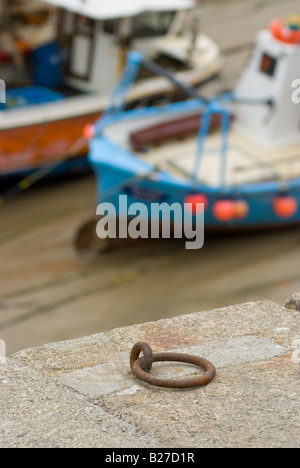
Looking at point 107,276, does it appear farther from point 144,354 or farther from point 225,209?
point 144,354

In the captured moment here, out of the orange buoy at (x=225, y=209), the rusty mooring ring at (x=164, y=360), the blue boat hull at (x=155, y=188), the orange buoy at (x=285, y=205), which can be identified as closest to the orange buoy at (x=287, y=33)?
the blue boat hull at (x=155, y=188)

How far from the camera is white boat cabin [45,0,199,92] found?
12422 mm

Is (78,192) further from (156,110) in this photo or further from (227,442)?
(227,442)

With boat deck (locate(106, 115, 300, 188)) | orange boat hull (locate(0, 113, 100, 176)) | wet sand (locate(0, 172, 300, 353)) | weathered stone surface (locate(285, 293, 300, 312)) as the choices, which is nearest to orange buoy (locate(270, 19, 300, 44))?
boat deck (locate(106, 115, 300, 188))

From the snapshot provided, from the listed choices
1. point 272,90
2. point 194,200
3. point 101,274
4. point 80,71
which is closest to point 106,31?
point 80,71

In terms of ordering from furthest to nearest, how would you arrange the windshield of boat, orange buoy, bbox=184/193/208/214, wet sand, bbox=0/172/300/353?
the windshield of boat
orange buoy, bbox=184/193/208/214
wet sand, bbox=0/172/300/353

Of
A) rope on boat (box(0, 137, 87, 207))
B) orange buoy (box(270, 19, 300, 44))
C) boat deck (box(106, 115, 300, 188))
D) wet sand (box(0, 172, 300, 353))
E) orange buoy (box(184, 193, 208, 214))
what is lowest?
wet sand (box(0, 172, 300, 353))

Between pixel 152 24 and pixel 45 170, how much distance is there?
9.11 feet

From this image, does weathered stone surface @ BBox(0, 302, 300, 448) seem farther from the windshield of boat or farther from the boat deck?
the windshield of boat

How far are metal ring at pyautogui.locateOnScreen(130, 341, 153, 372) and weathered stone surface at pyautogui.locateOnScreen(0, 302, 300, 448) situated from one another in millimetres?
53

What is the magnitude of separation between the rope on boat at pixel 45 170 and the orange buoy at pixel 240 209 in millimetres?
2907

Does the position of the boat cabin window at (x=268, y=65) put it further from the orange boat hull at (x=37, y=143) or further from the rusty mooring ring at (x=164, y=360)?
the rusty mooring ring at (x=164, y=360)

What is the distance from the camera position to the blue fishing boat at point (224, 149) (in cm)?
1043

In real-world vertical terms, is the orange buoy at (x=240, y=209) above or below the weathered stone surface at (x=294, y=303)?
below
